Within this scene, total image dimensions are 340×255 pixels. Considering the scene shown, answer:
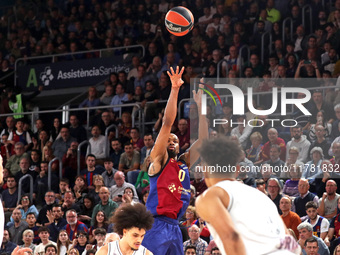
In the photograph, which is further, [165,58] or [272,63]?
[165,58]

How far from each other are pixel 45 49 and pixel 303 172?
374 inches

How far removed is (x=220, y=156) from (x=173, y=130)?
875 centimetres

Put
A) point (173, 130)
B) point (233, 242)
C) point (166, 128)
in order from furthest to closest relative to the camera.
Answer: point (173, 130), point (166, 128), point (233, 242)

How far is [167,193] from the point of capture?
25.5 feet

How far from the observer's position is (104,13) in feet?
61.1

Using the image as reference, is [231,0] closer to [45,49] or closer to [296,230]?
[45,49]

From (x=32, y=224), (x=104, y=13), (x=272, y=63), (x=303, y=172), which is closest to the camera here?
(x=303, y=172)

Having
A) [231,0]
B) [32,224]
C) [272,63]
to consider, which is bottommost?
[32,224]

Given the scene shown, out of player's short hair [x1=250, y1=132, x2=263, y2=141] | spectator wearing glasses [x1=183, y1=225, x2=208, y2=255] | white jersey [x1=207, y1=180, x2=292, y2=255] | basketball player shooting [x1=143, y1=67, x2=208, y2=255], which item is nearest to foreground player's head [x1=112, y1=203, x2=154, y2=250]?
basketball player shooting [x1=143, y1=67, x2=208, y2=255]

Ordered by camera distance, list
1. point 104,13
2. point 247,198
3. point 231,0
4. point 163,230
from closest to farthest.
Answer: point 247,198
point 163,230
point 231,0
point 104,13

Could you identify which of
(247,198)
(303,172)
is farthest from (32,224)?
(247,198)

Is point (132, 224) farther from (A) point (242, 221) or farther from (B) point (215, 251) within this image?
(B) point (215, 251)

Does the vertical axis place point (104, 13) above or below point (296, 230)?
above

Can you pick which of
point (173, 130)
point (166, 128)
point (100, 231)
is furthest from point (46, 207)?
point (166, 128)
